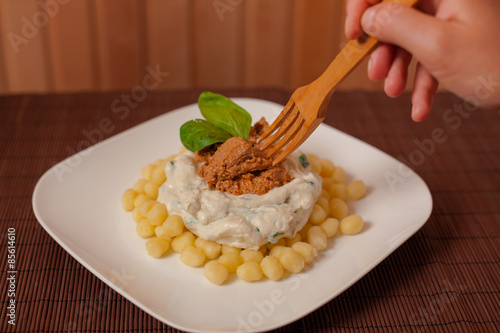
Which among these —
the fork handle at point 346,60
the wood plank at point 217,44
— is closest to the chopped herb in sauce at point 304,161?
the fork handle at point 346,60

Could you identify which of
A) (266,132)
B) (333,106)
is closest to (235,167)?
(266,132)

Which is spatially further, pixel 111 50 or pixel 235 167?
pixel 111 50

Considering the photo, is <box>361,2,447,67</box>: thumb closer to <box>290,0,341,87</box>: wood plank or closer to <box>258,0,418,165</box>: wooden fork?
<box>258,0,418,165</box>: wooden fork

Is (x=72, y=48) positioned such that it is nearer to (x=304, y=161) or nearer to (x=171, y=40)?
(x=171, y=40)

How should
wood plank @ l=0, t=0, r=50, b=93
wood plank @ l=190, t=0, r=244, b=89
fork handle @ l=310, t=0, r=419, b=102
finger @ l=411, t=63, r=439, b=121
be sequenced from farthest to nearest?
wood plank @ l=190, t=0, r=244, b=89 → wood plank @ l=0, t=0, r=50, b=93 → finger @ l=411, t=63, r=439, b=121 → fork handle @ l=310, t=0, r=419, b=102

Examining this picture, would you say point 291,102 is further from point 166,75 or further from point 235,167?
point 166,75

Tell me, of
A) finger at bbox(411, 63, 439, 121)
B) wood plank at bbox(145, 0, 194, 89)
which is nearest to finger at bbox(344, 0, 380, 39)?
finger at bbox(411, 63, 439, 121)

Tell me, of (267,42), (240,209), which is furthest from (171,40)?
(240,209)
